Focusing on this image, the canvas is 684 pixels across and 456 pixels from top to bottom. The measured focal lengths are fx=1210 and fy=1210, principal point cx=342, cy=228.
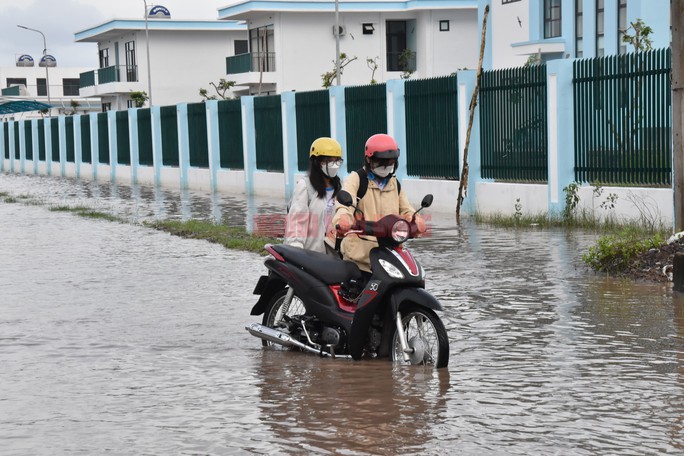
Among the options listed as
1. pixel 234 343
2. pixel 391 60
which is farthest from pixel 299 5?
pixel 234 343

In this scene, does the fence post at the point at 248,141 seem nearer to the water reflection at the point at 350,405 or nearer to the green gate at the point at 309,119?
the green gate at the point at 309,119

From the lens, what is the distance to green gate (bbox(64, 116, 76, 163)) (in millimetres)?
47906

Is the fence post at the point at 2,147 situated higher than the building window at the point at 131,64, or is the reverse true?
the building window at the point at 131,64

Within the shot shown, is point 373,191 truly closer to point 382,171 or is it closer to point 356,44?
point 382,171

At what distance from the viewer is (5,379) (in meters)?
7.69

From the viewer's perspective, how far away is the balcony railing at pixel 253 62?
186 ft

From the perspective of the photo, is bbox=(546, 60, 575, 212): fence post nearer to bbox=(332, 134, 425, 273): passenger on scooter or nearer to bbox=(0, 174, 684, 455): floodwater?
bbox=(0, 174, 684, 455): floodwater

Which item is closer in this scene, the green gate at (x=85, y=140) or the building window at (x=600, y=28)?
the building window at (x=600, y=28)

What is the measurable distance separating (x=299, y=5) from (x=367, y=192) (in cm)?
4799

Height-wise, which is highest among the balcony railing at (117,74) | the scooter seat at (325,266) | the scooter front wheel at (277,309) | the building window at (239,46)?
the building window at (239,46)

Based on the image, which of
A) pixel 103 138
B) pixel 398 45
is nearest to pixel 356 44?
pixel 398 45

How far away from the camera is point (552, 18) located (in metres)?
39.2

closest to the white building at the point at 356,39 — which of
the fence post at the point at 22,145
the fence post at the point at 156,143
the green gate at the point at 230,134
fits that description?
the fence post at the point at 22,145

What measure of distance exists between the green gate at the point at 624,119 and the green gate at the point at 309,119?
30.4 ft
